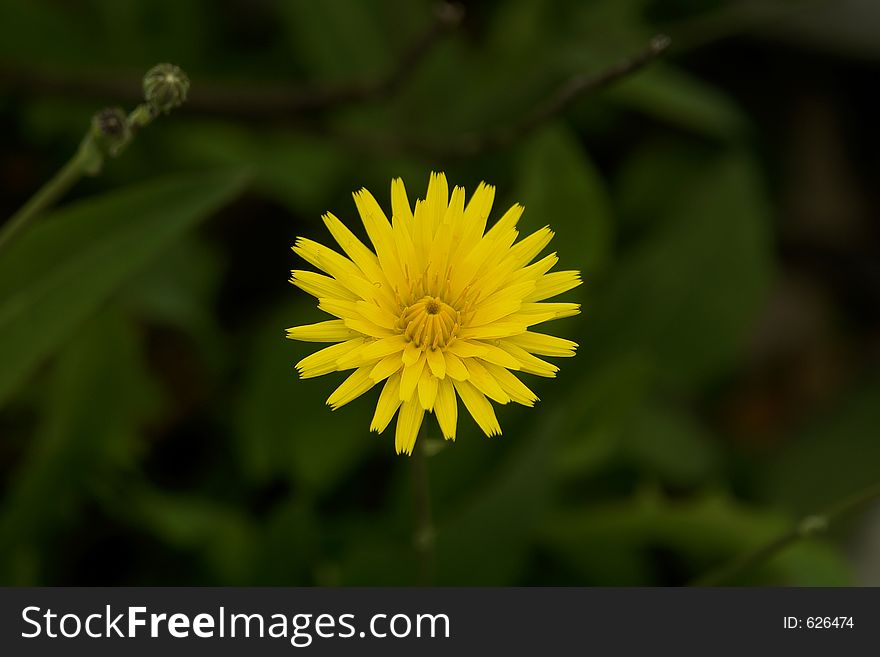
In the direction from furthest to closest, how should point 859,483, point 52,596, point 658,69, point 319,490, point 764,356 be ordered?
point 764,356
point 859,483
point 658,69
point 319,490
point 52,596

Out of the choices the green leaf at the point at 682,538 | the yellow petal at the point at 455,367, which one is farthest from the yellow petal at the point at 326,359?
the green leaf at the point at 682,538

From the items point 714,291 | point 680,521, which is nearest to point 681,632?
point 680,521

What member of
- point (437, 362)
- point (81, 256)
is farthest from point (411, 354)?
point (81, 256)

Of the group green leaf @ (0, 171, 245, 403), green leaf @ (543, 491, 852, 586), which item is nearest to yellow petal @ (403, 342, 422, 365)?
green leaf @ (0, 171, 245, 403)

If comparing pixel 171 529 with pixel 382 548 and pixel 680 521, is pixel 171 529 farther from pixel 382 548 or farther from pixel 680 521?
pixel 680 521

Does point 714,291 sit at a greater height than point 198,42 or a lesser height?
lesser

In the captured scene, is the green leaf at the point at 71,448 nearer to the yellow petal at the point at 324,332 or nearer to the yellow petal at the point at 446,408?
the yellow petal at the point at 324,332
